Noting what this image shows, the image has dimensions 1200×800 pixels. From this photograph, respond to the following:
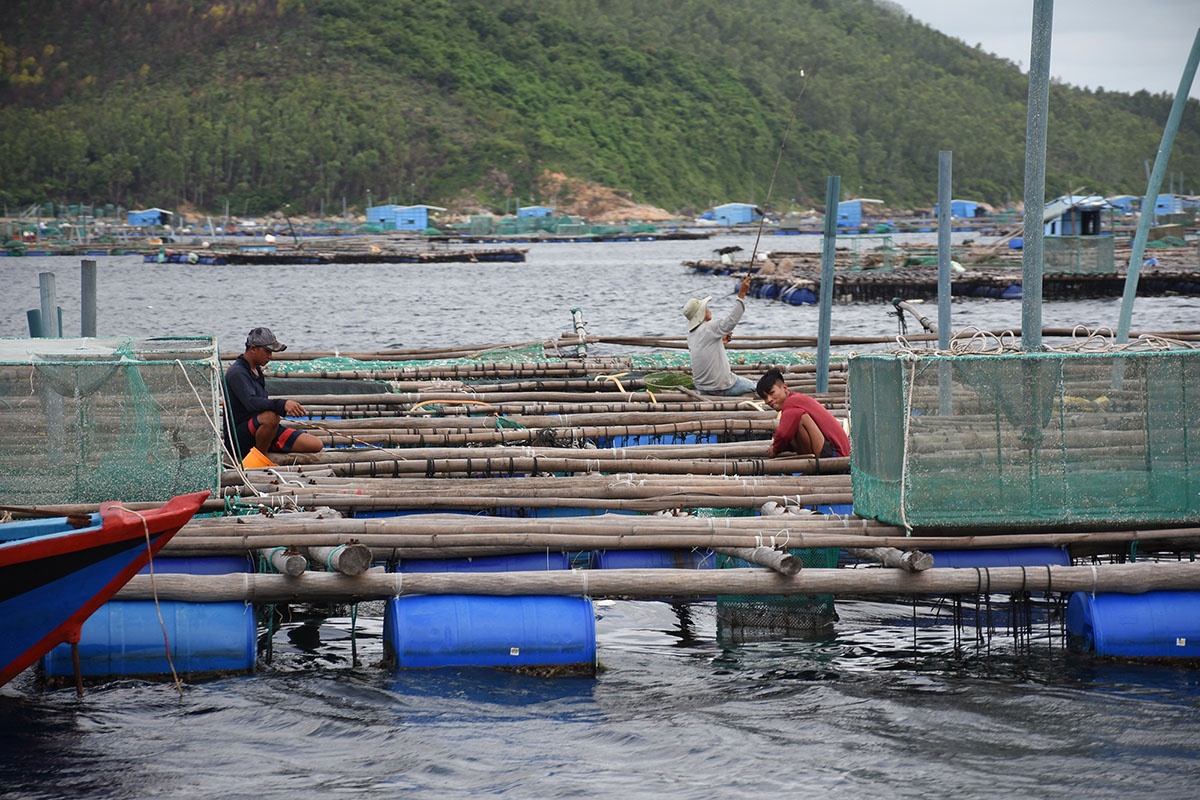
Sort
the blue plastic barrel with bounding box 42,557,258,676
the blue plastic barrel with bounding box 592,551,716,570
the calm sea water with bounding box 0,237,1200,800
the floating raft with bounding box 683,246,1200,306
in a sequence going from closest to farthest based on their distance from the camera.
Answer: the calm sea water with bounding box 0,237,1200,800, the blue plastic barrel with bounding box 42,557,258,676, the blue plastic barrel with bounding box 592,551,716,570, the floating raft with bounding box 683,246,1200,306

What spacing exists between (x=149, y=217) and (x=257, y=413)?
448 feet

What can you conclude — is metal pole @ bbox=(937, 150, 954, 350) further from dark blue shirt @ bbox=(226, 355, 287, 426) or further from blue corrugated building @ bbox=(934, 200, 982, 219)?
blue corrugated building @ bbox=(934, 200, 982, 219)

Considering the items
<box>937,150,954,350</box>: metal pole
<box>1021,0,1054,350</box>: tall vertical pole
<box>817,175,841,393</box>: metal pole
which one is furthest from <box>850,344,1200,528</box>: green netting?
<box>817,175,841,393</box>: metal pole


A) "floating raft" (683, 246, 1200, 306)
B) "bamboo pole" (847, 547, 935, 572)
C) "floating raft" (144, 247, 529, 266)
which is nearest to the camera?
"bamboo pole" (847, 547, 935, 572)

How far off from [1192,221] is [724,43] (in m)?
118

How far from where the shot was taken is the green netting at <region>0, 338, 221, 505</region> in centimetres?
876

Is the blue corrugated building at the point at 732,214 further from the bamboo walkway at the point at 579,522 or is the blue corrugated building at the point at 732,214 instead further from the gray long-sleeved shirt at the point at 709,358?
the bamboo walkway at the point at 579,522

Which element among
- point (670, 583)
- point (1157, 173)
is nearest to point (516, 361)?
point (1157, 173)

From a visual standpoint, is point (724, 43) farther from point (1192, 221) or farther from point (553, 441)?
point (553, 441)

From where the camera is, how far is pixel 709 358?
48.2ft

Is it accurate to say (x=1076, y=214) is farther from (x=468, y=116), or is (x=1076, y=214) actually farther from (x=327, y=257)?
(x=468, y=116)

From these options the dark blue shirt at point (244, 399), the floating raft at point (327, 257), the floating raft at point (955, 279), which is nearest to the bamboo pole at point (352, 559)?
the dark blue shirt at point (244, 399)

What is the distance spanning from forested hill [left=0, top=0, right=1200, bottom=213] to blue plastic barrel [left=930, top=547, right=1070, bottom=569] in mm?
140130

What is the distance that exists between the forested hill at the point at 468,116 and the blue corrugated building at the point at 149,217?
16.5 m
